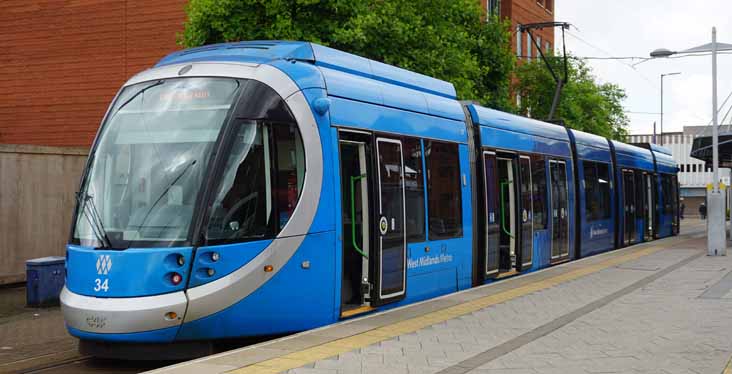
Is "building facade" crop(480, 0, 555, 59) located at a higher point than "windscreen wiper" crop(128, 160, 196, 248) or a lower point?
higher

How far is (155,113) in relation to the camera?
9.47m

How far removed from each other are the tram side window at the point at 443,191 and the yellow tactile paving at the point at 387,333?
114 cm

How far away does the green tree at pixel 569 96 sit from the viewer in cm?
4341

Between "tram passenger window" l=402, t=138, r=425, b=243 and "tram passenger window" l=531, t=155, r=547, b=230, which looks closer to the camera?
"tram passenger window" l=402, t=138, r=425, b=243

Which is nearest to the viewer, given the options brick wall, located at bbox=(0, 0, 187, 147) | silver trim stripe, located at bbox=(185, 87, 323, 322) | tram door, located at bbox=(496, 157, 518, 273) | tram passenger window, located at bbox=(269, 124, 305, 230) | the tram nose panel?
the tram nose panel

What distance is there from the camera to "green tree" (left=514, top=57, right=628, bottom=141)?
4341 centimetres

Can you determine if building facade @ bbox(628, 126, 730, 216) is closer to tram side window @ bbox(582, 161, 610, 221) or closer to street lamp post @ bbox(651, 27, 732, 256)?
street lamp post @ bbox(651, 27, 732, 256)

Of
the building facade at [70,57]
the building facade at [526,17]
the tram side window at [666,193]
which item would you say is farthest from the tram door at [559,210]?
the building facade at [526,17]

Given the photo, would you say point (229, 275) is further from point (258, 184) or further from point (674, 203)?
point (674, 203)

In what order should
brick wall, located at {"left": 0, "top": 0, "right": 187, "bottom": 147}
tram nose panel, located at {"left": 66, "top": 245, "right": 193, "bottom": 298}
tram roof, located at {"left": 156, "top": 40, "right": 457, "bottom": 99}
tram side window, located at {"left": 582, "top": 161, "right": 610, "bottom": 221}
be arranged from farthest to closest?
brick wall, located at {"left": 0, "top": 0, "right": 187, "bottom": 147} < tram side window, located at {"left": 582, "top": 161, "right": 610, "bottom": 221} < tram roof, located at {"left": 156, "top": 40, "right": 457, "bottom": 99} < tram nose panel, located at {"left": 66, "top": 245, "right": 193, "bottom": 298}

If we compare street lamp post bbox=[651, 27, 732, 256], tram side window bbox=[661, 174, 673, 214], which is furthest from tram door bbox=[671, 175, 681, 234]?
street lamp post bbox=[651, 27, 732, 256]

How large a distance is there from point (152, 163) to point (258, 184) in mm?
1078

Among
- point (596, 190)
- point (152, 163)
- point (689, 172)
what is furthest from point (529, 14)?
point (689, 172)

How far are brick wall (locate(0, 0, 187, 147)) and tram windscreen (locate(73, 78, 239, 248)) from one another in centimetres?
2491
